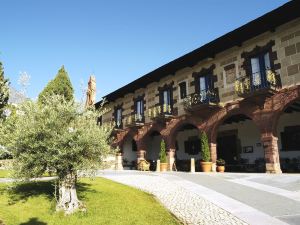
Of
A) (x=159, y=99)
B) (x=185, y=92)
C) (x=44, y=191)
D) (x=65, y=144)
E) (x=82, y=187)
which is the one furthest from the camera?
(x=159, y=99)

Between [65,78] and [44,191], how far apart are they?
23.4 meters

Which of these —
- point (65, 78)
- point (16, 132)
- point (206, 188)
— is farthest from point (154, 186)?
point (65, 78)

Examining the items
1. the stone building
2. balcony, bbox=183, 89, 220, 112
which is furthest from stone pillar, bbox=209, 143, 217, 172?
balcony, bbox=183, 89, 220, 112

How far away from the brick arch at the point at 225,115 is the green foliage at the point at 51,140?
10.5 meters

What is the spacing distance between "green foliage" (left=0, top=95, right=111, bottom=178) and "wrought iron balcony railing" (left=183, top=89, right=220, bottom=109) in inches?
436

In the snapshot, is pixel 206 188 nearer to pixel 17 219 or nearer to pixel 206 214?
pixel 206 214

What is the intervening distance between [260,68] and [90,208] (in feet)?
41.1

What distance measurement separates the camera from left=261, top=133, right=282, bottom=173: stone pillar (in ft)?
50.6

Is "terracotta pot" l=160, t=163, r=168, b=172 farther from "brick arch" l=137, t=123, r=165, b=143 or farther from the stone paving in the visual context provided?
the stone paving

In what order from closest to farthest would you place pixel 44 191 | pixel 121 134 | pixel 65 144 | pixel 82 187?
1. pixel 65 144
2. pixel 44 191
3. pixel 82 187
4. pixel 121 134

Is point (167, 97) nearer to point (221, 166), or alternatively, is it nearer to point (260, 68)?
point (221, 166)

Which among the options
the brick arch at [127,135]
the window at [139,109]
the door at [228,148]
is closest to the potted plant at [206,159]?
the door at [228,148]

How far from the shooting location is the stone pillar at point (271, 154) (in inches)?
607

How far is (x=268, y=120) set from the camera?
15.9 meters
